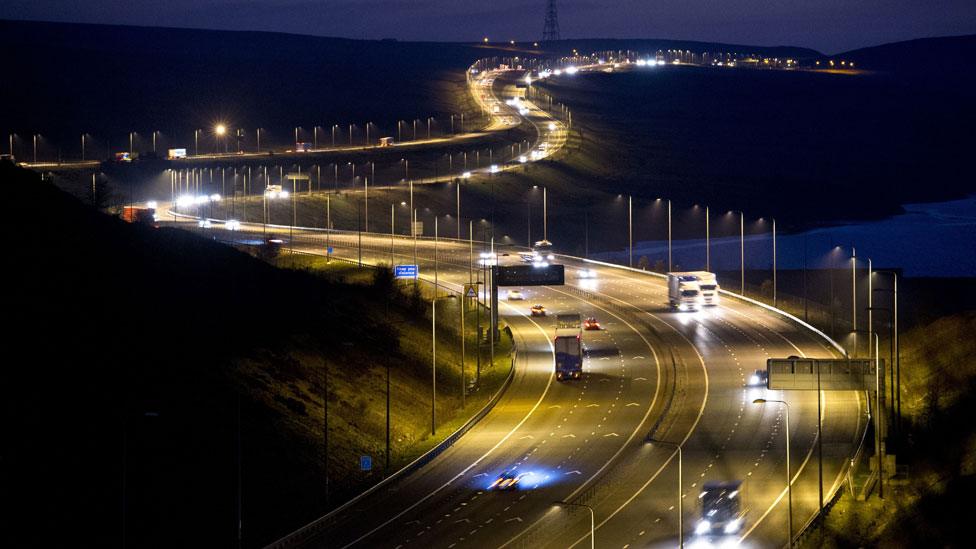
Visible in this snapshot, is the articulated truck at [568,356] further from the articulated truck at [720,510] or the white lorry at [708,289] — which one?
the white lorry at [708,289]

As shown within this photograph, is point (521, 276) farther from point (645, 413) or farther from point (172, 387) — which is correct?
point (172, 387)

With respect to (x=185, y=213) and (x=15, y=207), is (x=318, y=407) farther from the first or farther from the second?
(x=185, y=213)

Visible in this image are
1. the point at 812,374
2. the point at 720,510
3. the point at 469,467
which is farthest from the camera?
the point at 812,374

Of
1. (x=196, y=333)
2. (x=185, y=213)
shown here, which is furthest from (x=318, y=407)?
(x=185, y=213)

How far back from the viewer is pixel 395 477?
54781mm

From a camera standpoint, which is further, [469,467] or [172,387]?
[172,387]

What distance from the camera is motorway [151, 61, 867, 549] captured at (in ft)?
156

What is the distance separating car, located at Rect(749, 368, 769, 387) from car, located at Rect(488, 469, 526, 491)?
2200 cm

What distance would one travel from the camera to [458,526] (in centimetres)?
4784

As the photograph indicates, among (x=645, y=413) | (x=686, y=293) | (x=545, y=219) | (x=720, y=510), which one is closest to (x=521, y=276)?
(x=686, y=293)

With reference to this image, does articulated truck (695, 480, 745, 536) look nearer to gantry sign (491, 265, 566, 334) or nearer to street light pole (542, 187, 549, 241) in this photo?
gantry sign (491, 265, 566, 334)

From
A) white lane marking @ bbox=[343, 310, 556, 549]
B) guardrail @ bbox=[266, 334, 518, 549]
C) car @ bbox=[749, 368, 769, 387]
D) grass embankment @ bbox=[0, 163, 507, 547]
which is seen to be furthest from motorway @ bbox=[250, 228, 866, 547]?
grass embankment @ bbox=[0, 163, 507, 547]

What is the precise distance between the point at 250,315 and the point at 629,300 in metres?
39.0

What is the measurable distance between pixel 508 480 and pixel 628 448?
7.69 metres
